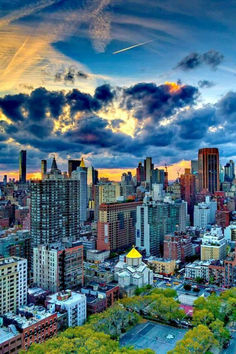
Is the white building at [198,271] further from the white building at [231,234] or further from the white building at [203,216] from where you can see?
the white building at [203,216]

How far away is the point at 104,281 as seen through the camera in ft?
126

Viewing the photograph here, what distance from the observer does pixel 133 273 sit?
3719cm

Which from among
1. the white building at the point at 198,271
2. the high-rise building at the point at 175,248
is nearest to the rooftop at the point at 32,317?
the white building at the point at 198,271

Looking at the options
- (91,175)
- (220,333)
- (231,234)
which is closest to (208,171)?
(91,175)

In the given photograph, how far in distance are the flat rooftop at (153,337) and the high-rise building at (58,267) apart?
911 cm

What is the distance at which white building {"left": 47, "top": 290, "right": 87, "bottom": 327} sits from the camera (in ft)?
90.1

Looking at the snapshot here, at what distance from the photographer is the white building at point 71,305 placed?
27.5m

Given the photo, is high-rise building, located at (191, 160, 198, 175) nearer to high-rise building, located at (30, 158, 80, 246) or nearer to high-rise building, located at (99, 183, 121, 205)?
high-rise building, located at (99, 183, 121, 205)

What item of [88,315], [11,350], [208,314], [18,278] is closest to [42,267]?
[18,278]

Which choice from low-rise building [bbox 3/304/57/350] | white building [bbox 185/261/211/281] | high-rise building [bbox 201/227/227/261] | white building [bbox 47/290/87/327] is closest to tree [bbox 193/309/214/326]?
white building [bbox 47/290/87/327]

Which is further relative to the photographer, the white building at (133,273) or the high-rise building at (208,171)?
the high-rise building at (208,171)

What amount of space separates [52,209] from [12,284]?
62.6 ft

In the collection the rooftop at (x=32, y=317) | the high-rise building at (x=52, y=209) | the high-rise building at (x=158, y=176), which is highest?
the high-rise building at (x=158, y=176)

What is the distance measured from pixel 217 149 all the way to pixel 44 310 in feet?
355
